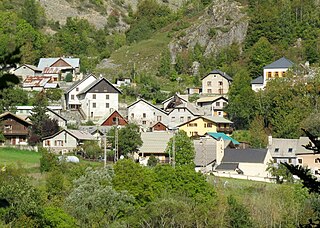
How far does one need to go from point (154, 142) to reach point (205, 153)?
2.68 metres

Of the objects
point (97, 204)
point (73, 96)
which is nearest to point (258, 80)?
point (73, 96)

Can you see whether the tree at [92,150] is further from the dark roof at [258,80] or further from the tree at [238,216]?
the dark roof at [258,80]

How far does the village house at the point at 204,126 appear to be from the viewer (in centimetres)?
4253

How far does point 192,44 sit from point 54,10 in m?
29.6

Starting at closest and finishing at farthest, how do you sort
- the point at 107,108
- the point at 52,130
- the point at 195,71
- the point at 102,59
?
the point at 52,130, the point at 107,108, the point at 195,71, the point at 102,59

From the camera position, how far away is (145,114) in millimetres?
44562

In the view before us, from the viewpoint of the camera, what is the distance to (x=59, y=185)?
28969 millimetres

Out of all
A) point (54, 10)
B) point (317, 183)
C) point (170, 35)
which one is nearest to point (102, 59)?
point (170, 35)

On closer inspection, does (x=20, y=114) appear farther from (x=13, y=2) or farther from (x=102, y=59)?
(x=13, y=2)

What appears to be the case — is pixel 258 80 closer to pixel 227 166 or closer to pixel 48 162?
pixel 227 166

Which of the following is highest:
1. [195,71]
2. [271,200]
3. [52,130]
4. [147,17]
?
[147,17]

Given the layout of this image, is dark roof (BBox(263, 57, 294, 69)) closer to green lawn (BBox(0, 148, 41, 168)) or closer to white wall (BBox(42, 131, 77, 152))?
white wall (BBox(42, 131, 77, 152))

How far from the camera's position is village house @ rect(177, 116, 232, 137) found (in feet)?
140

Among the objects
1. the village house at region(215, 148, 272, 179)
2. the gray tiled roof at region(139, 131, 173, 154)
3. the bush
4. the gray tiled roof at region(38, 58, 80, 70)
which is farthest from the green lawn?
the gray tiled roof at region(38, 58, 80, 70)
